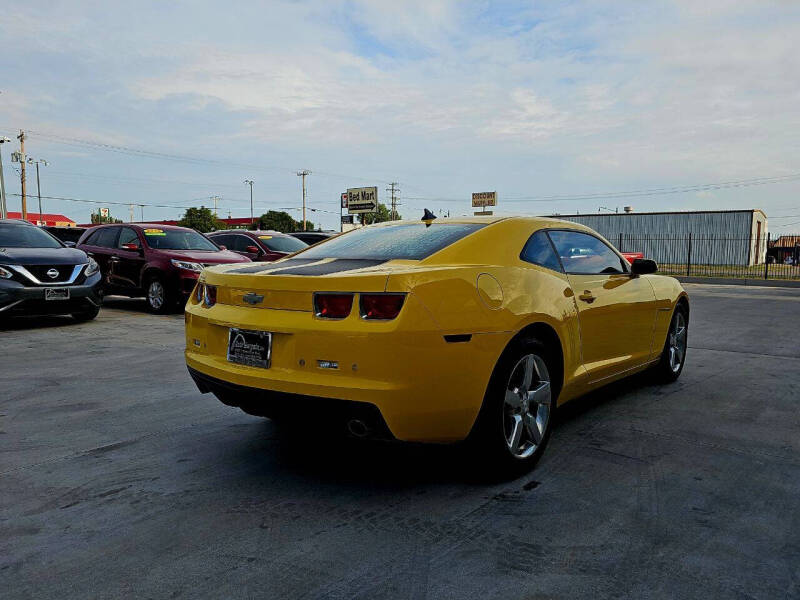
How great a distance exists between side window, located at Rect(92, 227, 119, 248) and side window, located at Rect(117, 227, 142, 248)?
0.57ft

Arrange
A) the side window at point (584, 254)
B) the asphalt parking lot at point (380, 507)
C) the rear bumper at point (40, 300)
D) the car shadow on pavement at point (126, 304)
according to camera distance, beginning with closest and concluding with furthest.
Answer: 1. the asphalt parking lot at point (380, 507)
2. the side window at point (584, 254)
3. the rear bumper at point (40, 300)
4. the car shadow on pavement at point (126, 304)

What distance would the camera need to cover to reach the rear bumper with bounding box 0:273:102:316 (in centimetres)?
855

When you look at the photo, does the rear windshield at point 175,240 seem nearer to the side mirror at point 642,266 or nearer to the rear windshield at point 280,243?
the rear windshield at point 280,243

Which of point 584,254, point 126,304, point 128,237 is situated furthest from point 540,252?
point 126,304

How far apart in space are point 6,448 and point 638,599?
3.57 metres

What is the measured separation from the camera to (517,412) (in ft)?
11.5

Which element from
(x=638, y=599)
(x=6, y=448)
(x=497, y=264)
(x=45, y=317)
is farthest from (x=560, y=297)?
(x=45, y=317)

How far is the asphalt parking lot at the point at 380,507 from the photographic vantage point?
243cm

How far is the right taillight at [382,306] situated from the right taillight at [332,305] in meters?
0.08

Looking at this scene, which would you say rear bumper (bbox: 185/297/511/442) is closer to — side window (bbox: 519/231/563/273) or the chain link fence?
side window (bbox: 519/231/563/273)

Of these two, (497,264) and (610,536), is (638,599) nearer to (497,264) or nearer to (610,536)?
(610,536)

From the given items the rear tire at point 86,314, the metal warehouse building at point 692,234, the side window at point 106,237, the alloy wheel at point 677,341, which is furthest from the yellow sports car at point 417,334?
the metal warehouse building at point 692,234

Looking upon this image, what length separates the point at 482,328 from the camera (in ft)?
10.3

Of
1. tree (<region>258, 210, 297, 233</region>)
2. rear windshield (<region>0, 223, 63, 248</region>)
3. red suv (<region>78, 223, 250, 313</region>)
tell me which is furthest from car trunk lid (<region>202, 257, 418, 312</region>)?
tree (<region>258, 210, 297, 233</region>)
